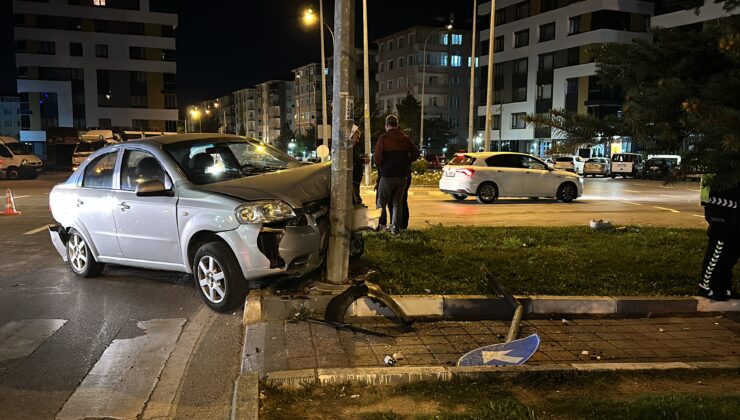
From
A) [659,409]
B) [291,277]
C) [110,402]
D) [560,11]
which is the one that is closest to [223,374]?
[110,402]

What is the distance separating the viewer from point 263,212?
576 centimetres

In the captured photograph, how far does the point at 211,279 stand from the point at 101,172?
246 centimetres

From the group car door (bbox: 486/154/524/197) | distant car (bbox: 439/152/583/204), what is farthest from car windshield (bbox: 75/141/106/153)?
car door (bbox: 486/154/524/197)

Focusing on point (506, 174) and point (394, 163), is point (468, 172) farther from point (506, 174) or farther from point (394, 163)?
point (394, 163)

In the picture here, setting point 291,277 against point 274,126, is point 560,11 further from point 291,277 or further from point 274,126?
point 274,126

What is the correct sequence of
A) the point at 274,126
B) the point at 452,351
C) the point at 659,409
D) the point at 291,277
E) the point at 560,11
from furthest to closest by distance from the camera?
the point at 274,126, the point at 560,11, the point at 291,277, the point at 452,351, the point at 659,409

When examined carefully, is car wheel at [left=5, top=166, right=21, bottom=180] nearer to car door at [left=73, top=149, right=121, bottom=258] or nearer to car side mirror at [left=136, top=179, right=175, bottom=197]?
car door at [left=73, top=149, right=121, bottom=258]

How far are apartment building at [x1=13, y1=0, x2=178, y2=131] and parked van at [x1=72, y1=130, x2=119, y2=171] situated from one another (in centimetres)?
2869

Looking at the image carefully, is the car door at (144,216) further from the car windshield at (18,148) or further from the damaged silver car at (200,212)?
the car windshield at (18,148)

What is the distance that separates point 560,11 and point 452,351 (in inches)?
2178

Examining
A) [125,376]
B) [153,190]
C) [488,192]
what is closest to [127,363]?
[125,376]

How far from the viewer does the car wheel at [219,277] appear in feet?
19.1

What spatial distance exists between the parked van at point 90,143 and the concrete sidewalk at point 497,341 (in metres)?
28.4

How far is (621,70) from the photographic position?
4.21 m
